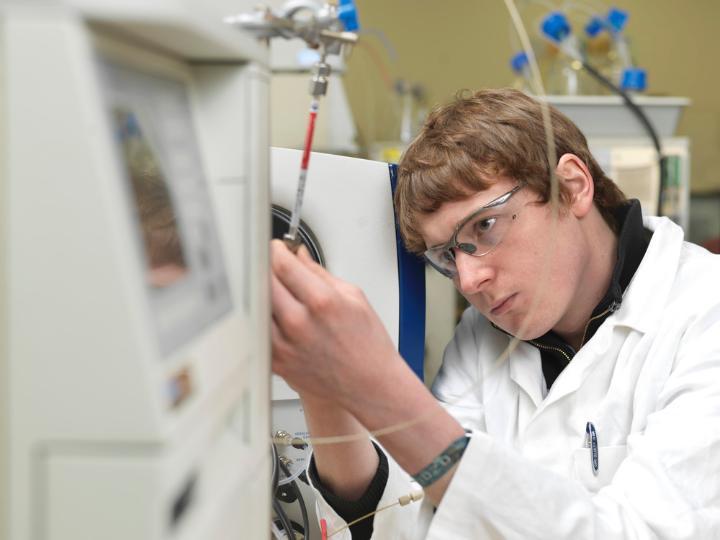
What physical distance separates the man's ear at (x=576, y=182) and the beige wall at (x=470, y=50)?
7.10 feet

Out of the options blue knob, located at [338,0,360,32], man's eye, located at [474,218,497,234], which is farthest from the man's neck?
blue knob, located at [338,0,360,32]

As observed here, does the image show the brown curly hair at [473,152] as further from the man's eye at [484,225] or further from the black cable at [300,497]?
the black cable at [300,497]

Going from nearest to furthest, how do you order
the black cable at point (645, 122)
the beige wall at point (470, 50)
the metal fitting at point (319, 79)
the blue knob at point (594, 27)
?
the metal fitting at point (319, 79)
the black cable at point (645, 122)
the blue knob at point (594, 27)
the beige wall at point (470, 50)

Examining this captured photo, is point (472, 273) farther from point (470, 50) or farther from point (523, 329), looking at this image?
point (470, 50)

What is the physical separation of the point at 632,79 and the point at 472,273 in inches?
74.6

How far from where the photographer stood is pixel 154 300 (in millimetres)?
453

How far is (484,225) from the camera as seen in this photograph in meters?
1.17

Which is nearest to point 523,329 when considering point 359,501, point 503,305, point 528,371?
point 503,305

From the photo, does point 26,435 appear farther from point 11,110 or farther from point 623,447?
point 623,447

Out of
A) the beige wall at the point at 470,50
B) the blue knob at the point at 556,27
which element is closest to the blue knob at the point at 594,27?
the blue knob at the point at 556,27

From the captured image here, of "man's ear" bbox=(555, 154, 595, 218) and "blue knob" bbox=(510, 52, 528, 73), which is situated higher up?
"blue knob" bbox=(510, 52, 528, 73)

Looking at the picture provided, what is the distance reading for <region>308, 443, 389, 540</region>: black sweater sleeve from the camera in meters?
1.14

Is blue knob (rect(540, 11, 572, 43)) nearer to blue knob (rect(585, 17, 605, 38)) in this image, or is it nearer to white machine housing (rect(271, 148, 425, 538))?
blue knob (rect(585, 17, 605, 38))

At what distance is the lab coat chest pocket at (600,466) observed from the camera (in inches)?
44.1
